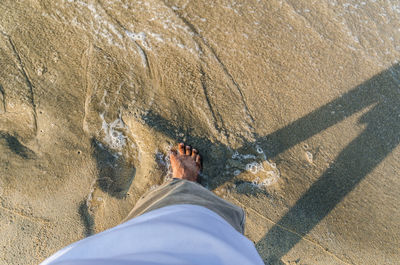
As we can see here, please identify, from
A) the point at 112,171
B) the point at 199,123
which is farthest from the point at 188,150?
the point at 112,171

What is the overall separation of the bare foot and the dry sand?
0.08m

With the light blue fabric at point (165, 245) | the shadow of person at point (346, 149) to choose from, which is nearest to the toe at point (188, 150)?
the shadow of person at point (346, 149)

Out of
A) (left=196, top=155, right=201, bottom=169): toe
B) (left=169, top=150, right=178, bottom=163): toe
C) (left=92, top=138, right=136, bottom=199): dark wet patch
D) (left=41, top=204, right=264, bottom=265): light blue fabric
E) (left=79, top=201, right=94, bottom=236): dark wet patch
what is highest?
(left=41, top=204, right=264, bottom=265): light blue fabric

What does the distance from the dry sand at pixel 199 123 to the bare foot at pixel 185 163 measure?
79 millimetres

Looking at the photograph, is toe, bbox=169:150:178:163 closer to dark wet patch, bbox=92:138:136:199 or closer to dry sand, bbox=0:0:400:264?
dry sand, bbox=0:0:400:264

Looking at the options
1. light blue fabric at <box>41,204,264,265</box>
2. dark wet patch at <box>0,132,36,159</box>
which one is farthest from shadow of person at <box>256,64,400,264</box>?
dark wet patch at <box>0,132,36,159</box>

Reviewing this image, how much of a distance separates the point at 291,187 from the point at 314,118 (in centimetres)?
62

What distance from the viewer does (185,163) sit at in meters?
2.09

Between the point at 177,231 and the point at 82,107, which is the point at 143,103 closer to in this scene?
the point at 82,107

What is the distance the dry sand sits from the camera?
6.72ft

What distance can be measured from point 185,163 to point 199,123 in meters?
0.36

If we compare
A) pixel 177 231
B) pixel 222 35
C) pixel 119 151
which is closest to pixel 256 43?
pixel 222 35

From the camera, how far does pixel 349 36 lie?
8.38ft

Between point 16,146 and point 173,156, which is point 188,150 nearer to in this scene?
point 173,156
